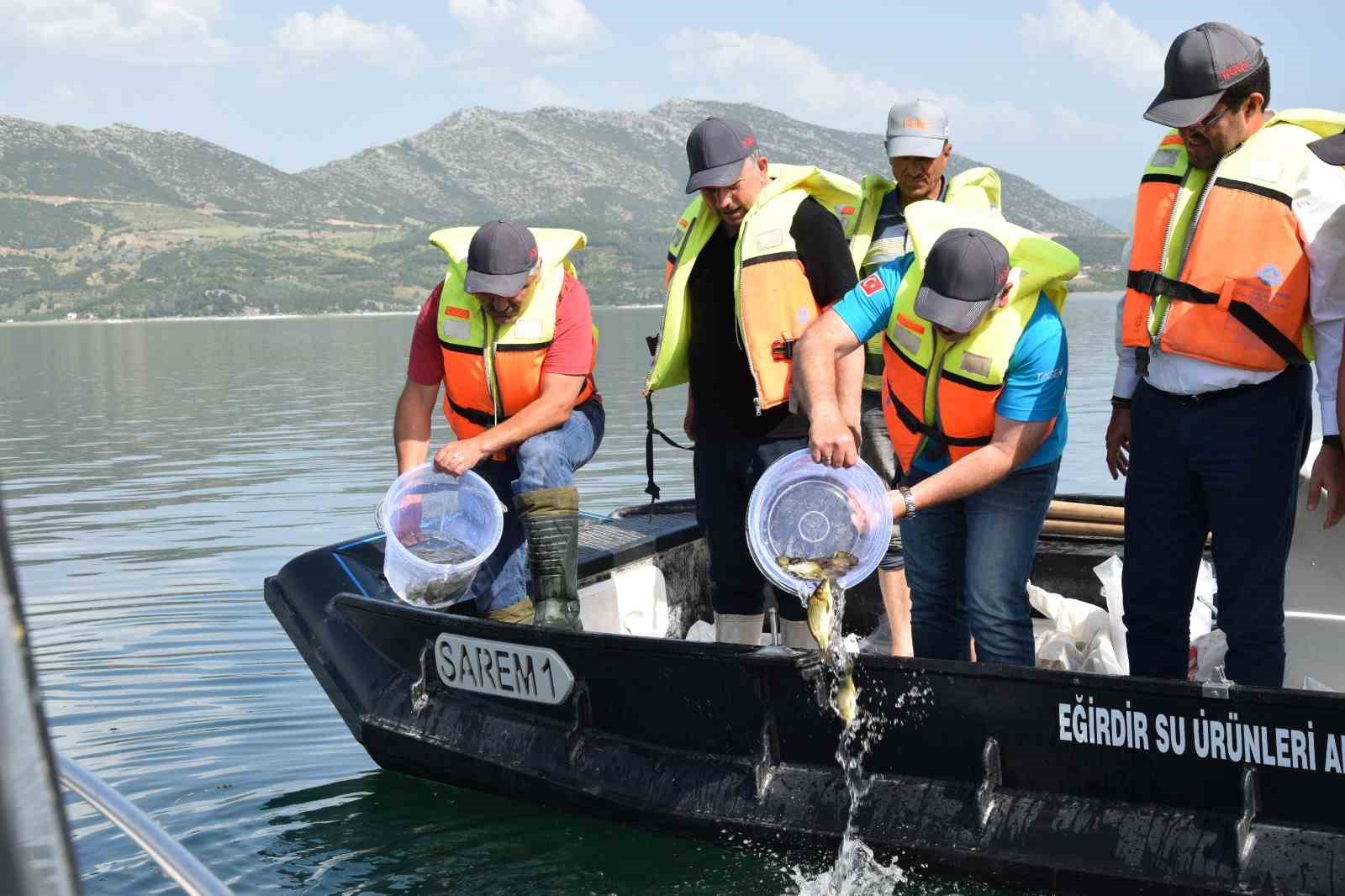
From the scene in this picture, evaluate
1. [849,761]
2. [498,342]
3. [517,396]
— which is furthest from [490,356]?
[849,761]

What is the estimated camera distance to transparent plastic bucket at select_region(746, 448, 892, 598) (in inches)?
169

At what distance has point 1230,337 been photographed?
3.85 metres

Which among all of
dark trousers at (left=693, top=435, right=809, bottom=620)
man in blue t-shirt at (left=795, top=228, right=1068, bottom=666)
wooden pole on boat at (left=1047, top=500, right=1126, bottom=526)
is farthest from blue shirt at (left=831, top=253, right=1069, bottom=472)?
wooden pole on boat at (left=1047, top=500, right=1126, bottom=526)

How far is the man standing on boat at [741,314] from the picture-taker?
15.5 feet

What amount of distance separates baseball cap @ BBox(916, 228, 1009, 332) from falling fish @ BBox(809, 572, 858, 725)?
0.78 metres

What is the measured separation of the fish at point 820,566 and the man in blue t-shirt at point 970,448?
0.22 meters

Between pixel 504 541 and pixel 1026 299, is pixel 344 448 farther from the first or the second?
pixel 1026 299

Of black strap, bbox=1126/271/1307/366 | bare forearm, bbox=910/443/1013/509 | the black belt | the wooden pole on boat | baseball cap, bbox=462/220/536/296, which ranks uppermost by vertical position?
baseball cap, bbox=462/220/536/296

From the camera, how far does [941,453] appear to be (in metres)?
4.45

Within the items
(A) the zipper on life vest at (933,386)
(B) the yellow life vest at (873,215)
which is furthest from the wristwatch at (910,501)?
(B) the yellow life vest at (873,215)

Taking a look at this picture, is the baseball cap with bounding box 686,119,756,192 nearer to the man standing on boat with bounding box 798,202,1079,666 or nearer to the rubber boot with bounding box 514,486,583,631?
the man standing on boat with bounding box 798,202,1079,666

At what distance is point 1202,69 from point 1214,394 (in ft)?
2.75

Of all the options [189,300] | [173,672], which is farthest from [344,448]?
[189,300]

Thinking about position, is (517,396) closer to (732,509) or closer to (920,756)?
(732,509)
